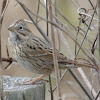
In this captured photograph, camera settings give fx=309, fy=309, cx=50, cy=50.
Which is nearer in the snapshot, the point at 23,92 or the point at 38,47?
the point at 23,92

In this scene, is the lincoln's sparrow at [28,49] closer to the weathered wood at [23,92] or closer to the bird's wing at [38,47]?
the bird's wing at [38,47]

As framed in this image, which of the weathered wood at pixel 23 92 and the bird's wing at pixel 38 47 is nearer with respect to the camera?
the weathered wood at pixel 23 92

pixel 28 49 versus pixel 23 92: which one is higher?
pixel 28 49

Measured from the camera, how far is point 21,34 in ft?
9.18

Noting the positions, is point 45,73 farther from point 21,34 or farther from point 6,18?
point 6,18

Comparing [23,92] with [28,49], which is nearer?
[23,92]

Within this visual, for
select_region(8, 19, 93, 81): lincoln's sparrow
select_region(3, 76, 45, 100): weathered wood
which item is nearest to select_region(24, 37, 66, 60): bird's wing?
select_region(8, 19, 93, 81): lincoln's sparrow

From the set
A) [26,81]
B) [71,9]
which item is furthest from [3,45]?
[26,81]

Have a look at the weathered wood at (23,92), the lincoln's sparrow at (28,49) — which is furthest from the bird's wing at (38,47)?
the weathered wood at (23,92)

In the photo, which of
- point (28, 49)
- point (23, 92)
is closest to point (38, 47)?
point (28, 49)

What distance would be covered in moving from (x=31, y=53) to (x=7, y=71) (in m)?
1.19

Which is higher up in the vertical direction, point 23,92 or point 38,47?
point 38,47

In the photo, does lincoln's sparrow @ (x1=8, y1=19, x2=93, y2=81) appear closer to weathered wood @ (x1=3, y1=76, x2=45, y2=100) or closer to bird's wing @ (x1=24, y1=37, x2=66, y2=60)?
bird's wing @ (x1=24, y1=37, x2=66, y2=60)

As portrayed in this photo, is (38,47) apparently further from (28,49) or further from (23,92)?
(23,92)
